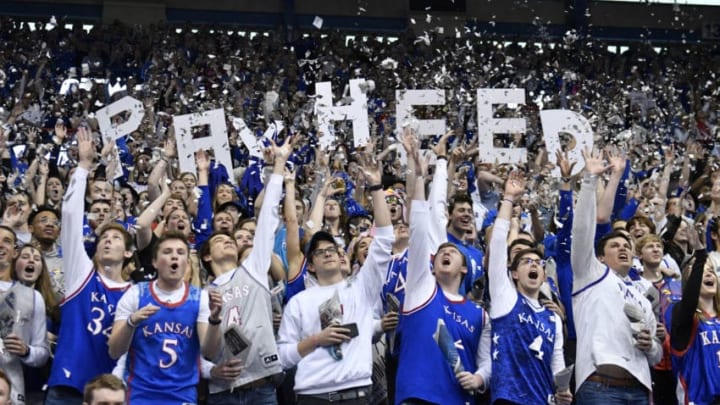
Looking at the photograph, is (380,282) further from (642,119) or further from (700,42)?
(700,42)

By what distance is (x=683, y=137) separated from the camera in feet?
56.4

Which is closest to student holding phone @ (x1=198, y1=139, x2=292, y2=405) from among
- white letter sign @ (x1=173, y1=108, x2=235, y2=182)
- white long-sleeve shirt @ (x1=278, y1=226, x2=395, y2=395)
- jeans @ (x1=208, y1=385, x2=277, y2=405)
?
jeans @ (x1=208, y1=385, x2=277, y2=405)

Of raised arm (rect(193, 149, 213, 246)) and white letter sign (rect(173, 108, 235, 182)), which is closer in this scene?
raised arm (rect(193, 149, 213, 246))

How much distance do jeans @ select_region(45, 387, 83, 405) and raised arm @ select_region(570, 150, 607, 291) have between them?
8.96ft

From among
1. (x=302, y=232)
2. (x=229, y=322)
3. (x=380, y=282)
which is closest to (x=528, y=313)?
(x=380, y=282)

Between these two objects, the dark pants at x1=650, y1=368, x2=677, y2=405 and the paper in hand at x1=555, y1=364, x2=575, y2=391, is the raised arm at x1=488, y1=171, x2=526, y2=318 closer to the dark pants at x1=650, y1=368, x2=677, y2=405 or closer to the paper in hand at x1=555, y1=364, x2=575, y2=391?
the paper in hand at x1=555, y1=364, x2=575, y2=391

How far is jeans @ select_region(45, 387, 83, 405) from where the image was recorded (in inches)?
243

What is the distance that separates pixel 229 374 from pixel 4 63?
11.3 m

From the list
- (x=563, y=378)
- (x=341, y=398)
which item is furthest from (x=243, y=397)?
(x=563, y=378)

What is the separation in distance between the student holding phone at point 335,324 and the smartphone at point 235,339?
1.66ft

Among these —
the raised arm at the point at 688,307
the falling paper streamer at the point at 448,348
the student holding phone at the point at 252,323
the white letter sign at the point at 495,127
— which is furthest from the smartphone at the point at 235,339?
the white letter sign at the point at 495,127

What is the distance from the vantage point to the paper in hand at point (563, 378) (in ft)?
19.5

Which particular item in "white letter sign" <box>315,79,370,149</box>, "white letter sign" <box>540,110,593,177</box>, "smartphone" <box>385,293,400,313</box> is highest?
"white letter sign" <box>315,79,370,149</box>

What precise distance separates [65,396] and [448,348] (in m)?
1.96
